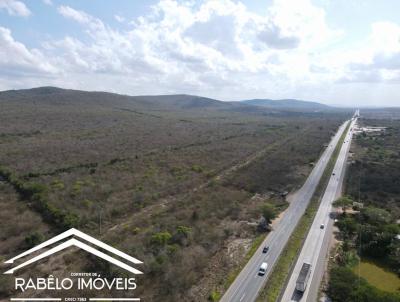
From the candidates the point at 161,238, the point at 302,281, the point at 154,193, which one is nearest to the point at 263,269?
the point at 302,281

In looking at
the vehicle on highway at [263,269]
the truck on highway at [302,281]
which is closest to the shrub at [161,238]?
the vehicle on highway at [263,269]

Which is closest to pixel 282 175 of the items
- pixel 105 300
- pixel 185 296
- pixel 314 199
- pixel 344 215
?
pixel 314 199

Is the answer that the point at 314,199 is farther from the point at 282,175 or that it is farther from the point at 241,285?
the point at 241,285

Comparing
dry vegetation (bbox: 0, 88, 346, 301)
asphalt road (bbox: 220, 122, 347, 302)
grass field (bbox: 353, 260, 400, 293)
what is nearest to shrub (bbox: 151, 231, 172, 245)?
dry vegetation (bbox: 0, 88, 346, 301)

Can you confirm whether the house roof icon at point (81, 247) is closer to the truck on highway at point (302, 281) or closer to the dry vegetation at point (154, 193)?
the dry vegetation at point (154, 193)

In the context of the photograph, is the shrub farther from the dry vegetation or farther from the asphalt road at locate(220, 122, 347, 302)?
the asphalt road at locate(220, 122, 347, 302)

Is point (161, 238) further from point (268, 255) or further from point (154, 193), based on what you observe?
point (154, 193)
